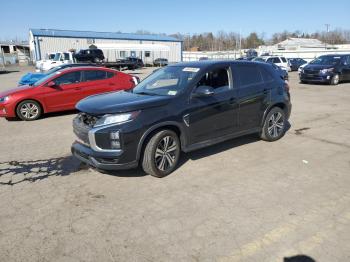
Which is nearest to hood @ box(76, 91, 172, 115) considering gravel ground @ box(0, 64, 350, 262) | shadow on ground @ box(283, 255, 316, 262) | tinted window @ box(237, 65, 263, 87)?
gravel ground @ box(0, 64, 350, 262)

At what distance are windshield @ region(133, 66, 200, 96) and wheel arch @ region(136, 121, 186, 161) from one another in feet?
1.79

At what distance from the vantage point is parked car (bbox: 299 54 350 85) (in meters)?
18.5

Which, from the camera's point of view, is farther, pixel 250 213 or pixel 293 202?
pixel 293 202

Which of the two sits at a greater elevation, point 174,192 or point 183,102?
point 183,102

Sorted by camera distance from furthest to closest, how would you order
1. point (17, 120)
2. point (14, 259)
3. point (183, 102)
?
point (17, 120), point (183, 102), point (14, 259)

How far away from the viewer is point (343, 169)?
5.32 meters

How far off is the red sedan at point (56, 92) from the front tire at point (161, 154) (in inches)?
236

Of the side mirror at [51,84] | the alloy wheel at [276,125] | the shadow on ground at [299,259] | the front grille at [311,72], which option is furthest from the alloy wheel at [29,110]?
the front grille at [311,72]

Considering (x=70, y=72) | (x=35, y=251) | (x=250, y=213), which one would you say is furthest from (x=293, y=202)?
(x=70, y=72)

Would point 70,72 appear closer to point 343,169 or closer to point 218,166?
point 218,166

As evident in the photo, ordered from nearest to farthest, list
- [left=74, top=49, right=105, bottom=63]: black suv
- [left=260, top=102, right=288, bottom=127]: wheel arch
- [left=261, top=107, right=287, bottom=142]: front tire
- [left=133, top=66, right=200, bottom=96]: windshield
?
[left=133, top=66, right=200, bottom=96]: windshield
[left=260, top=102, right=288, bottom=127]: wheel arch
[left=261, top=107, right=287, bottom=142]: front tire
[left=74, top=49, right=105, bottom=63]: black suv

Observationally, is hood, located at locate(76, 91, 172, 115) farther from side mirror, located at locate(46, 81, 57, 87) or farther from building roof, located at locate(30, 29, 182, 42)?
building roof, located at locate(30, 29, 182, 42)

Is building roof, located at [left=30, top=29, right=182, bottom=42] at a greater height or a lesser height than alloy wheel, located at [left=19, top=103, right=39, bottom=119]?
greater

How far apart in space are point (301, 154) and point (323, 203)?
6.75ft
